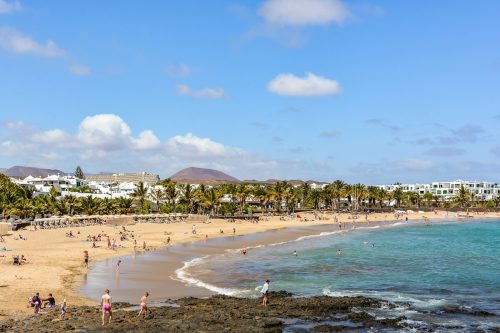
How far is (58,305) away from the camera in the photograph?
25.7 meters

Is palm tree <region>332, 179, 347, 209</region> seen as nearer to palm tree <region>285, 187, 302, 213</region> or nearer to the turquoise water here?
palm tree <region>285, 187, 302, 213</region>

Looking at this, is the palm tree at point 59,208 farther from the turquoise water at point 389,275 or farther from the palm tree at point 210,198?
the turquoise water at point 389,275

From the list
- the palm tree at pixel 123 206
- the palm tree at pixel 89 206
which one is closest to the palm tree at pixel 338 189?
the palm tree at pixel 123 206

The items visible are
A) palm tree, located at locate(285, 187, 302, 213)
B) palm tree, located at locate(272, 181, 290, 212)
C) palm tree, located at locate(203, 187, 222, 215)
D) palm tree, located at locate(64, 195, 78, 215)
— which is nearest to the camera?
palm tree, located at locate(64, 195, 78, 215)

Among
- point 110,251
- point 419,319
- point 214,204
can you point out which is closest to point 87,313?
point 419,319

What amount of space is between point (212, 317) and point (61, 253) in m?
26.9

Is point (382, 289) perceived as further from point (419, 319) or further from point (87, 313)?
point (87, 313)

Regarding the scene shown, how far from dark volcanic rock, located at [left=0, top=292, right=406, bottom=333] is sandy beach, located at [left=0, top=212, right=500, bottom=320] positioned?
2.66 m

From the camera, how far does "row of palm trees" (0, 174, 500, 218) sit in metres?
85.2

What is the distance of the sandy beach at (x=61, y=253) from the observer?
28.2 m

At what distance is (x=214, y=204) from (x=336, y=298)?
77.8 m

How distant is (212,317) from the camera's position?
2375 centimetres

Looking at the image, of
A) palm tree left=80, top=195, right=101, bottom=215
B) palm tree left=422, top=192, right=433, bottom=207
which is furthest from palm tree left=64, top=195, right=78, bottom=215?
palm tree left=422, top=192, right=433, bottom=207

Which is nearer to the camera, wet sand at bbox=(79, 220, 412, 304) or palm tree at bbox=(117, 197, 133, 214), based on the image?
wet sand at bbox=(79, 220, 412, 304)
